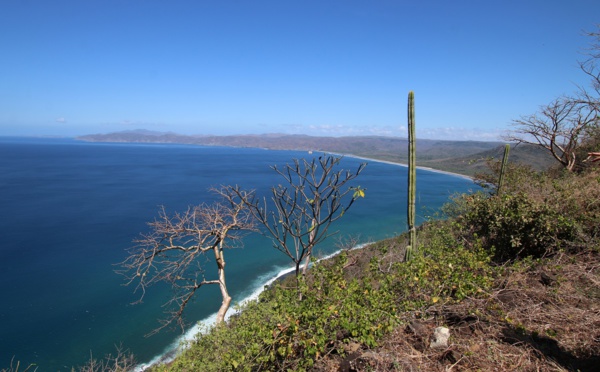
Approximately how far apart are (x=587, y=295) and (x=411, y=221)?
148 inches

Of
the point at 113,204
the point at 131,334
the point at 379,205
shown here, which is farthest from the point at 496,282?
the point at 113,204

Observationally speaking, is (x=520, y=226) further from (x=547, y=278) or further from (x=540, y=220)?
(x=547, y=278)

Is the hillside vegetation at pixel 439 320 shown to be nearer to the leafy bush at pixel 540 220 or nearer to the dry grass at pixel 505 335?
the dry grass at pixel 505 335

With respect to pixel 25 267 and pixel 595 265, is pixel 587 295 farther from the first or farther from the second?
pixel 25 267

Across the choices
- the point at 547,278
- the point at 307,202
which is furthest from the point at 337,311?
the point at 307,202

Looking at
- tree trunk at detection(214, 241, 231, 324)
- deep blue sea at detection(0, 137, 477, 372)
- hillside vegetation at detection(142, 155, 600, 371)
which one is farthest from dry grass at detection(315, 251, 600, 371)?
deep blue sea at detection(0, 137, 477, 372)

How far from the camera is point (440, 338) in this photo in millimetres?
3680

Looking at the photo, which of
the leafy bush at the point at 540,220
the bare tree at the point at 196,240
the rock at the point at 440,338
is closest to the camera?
the rock at the point at 440,338

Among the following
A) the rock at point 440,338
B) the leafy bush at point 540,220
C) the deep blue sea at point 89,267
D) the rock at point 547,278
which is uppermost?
the leafy bush at point 540,220

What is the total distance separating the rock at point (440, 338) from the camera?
11.9ft

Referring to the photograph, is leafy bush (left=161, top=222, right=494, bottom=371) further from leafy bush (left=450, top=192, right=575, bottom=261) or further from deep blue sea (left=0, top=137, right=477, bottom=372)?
deep blue sea (left=0, top=137, right=477, bottom=372)

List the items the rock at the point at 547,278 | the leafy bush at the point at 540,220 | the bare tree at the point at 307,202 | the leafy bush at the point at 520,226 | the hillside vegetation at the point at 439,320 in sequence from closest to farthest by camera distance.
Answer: the hillside vegetation at the point at 439,320
the rock at the point at 547,278
the leafy bush at the point at 540,220
the leafy bush at the point at 520,226
the bare tree at the point at 307,202

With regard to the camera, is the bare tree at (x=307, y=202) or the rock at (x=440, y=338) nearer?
the rock at (x=440, y=338)

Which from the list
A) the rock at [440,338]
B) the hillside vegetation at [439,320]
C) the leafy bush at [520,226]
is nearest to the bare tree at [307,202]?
the hillside vegetation at [439,320]
